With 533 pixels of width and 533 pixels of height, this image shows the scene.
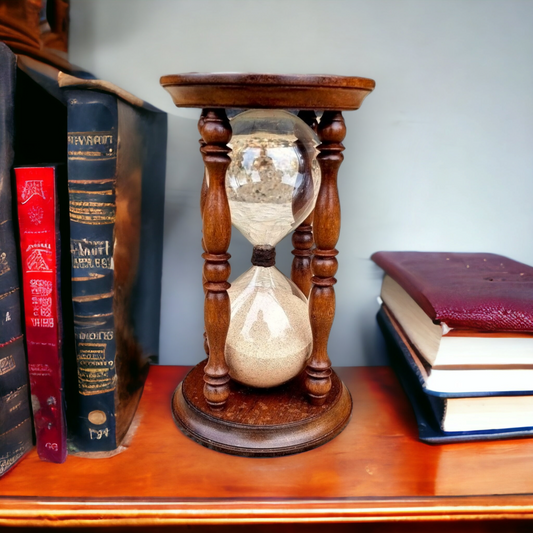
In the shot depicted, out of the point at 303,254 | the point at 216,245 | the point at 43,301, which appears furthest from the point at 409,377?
the point at 43,301

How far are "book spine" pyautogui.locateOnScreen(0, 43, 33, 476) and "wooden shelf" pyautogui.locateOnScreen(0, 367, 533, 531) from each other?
0.11ft

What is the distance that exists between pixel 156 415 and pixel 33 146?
0.37 meters

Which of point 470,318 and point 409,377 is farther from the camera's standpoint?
point 409,377

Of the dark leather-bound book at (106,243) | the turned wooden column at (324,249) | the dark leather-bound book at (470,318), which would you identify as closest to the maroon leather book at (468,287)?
the dark leather-bound book at (470,318)

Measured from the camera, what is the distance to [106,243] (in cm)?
52

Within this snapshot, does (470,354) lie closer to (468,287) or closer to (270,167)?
(468,287)

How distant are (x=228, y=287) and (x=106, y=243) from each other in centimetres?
14

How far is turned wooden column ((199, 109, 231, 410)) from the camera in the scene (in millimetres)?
462

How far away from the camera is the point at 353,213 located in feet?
2.58

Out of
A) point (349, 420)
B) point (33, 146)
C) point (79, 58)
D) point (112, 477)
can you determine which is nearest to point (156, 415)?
point (112, 477)

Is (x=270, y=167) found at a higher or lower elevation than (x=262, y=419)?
higher

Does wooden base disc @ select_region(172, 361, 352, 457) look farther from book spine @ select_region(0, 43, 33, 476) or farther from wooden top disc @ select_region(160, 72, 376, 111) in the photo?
→ wooden top disc @ select_region(160, 72, 376, 111)

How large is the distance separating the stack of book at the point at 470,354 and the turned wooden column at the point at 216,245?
243 mm

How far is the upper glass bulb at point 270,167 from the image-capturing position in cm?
52
